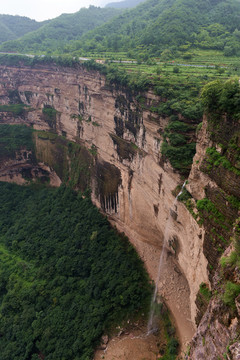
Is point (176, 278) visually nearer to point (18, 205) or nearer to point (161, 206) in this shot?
point (161, 206)

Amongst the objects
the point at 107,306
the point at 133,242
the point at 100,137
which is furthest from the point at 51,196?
the point at 107,306

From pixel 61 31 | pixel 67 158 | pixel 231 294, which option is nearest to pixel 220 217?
pixel 231 294

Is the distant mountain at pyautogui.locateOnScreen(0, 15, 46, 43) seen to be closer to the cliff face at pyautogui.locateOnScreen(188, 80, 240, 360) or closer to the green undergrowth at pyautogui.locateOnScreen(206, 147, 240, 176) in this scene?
the cliff face at pyautogui.locateOnScreen(188, 80, 240, 360)

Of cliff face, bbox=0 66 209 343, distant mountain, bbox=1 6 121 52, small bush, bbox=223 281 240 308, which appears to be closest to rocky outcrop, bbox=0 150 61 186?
cliff face, bbox=0 66 209 343

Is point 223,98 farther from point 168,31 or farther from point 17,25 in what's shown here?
point 17,25

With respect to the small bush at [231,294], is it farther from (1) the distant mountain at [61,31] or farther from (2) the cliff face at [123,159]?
(1) the distant mountain at [61,31]
